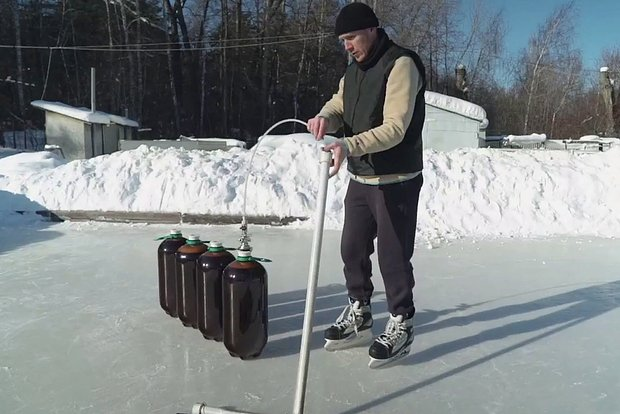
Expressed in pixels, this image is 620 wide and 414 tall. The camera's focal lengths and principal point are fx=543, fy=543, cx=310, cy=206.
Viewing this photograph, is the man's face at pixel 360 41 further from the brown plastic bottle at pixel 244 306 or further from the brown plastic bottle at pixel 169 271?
the brown plastic bottle at pixel 169 271

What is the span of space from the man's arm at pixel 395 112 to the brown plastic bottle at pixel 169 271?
1.32 m

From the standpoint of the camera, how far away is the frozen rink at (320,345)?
2.22 meters

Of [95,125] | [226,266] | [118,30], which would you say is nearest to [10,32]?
[118,30]

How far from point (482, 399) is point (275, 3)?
1075 inches

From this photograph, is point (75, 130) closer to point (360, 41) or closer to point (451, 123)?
point (451, 123)

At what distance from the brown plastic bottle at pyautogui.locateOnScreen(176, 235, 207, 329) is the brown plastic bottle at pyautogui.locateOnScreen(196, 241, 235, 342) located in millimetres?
101

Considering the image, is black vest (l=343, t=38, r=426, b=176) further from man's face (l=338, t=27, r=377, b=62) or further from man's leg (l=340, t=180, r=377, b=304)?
man's leg (l=340, t=180, r=377, b=304)

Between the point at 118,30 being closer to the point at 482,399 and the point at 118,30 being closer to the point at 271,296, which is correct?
the point at 271,296

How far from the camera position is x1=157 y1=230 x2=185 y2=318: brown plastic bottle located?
2.99 m

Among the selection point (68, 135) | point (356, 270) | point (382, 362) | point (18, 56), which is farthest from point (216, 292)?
point (18, 56)

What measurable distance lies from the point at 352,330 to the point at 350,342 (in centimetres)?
6

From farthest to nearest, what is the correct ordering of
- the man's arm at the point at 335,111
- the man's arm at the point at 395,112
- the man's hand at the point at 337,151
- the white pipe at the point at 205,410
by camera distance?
the man's arm at the point at 335,111, the man's arm at the point at 395,112, the man's hand at the point at 337,151, the white pipe at the point at 205,410

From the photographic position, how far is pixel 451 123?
13.4 m

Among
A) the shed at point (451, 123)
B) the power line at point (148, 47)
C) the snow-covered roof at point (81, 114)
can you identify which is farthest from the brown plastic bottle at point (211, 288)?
the power line at point (148, 47)
